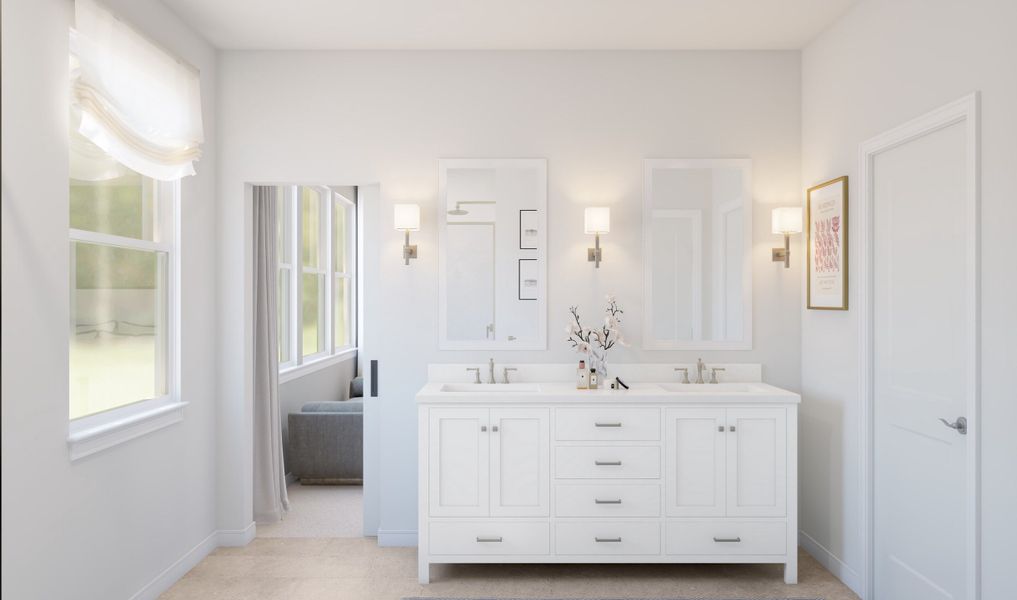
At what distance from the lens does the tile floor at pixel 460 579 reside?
3.06 meters

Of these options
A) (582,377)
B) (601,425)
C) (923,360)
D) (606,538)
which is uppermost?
(923,360)

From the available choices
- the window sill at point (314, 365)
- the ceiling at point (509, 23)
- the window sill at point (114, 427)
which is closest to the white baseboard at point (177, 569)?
the window sill at point (114, 427)

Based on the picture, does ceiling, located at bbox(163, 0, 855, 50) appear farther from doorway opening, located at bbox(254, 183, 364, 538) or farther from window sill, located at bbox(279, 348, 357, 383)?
window sill, located at bbox(279, 348, 357, 383)

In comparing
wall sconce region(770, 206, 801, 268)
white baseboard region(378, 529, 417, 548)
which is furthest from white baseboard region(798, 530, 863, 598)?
white baseboard region(378, 529, 417, 548)

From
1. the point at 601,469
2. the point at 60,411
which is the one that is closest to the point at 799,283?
the point at 601,469

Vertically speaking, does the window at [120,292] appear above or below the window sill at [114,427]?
above

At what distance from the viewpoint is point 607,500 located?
3162 mm

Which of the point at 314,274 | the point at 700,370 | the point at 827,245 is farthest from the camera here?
the point at 314,274

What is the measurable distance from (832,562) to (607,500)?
4.14ft

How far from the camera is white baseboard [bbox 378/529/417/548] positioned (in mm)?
3668

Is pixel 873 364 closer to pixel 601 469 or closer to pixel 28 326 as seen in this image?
pixel 601 469

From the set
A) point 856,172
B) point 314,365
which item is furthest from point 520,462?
point 314,365

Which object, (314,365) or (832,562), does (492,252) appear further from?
(314,365)

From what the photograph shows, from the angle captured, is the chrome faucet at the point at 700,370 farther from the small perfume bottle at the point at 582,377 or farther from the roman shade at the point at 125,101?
the roman shade at the point at 125,101
